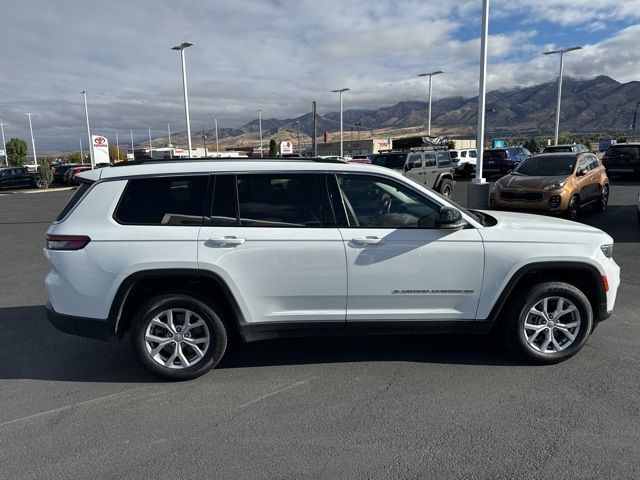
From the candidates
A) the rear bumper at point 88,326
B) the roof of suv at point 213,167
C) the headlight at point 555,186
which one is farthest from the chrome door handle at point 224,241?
the headlight at point 555,186

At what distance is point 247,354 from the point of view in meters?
4.36

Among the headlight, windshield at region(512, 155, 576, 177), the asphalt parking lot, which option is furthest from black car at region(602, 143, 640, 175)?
the asphalt parking lot

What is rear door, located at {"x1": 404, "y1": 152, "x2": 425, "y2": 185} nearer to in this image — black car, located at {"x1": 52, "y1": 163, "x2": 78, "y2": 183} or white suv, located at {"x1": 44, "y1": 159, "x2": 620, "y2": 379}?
white suv, located at {"x1": 44, "y1": 159, "x2": 620, "y2": 379}

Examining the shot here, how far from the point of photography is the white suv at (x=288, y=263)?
11.9 feet

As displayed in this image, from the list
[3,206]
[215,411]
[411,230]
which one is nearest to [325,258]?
[411,230]

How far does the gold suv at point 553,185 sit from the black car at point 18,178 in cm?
3066

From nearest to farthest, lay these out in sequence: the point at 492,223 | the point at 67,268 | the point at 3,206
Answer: the point at 67,268, the point at 492,223, the point at 3,206

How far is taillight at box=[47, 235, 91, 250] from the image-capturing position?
3.60 m

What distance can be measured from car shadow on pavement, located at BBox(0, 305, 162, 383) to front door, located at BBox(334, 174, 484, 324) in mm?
1905

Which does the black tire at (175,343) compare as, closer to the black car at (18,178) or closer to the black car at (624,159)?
the black car at (624,159)

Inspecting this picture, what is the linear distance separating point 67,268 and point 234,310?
4.29ft

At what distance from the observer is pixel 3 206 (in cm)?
1964

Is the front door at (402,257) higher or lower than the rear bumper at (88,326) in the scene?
higher

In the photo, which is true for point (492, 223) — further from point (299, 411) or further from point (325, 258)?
point (299, 411)
